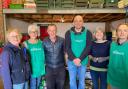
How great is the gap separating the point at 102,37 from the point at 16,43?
1.41 meters

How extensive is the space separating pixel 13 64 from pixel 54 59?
79cm

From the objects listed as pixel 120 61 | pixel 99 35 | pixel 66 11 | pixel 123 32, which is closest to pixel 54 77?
pixel 99 35

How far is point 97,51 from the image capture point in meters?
3.21

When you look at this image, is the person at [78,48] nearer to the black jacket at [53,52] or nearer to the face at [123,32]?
the black jacket at [53,52]

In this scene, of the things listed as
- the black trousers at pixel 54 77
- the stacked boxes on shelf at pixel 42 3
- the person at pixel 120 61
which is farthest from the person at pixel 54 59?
the stacked boxes on shelf at pixel 42 3

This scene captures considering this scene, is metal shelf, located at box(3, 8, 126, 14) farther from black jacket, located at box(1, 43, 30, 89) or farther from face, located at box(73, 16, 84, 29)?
black jacket, located at box(1, 43, 30, 89)

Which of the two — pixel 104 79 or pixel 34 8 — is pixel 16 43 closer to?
pixel 104 79

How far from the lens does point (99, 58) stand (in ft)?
10.5

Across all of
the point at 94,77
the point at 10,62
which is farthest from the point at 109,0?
the point at 10,62

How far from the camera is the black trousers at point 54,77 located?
127 inches

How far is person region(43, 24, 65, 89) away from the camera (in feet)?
10.4

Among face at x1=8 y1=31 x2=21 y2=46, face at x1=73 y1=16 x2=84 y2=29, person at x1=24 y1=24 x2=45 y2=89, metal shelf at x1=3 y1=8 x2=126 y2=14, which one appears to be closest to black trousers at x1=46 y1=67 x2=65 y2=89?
person at x1=24 y1=24 x2=45 y2=89

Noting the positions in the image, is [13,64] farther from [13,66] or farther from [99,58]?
[99,58]

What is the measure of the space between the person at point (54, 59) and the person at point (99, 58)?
1.70ft
